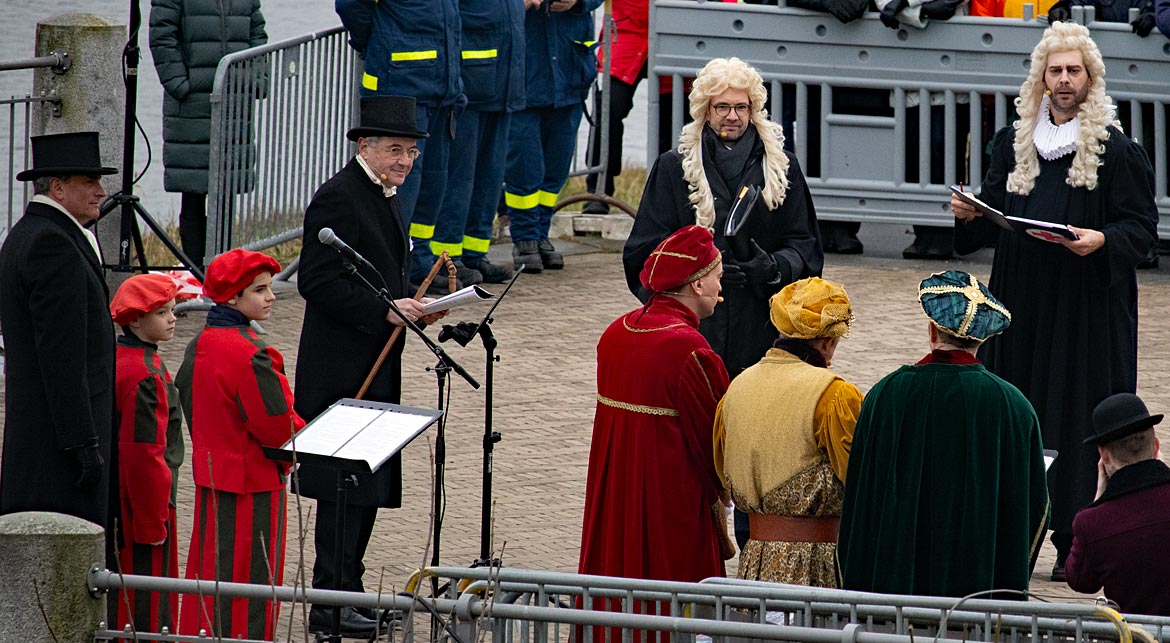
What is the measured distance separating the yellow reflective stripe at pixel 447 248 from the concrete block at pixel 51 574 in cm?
703

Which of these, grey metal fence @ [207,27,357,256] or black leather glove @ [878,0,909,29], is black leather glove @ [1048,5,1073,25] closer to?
black leather glove @ [878,0,909,29]

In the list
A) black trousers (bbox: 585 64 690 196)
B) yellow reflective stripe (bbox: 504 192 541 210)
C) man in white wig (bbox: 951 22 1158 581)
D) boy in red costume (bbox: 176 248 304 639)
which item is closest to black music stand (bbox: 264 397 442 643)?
boy in red costume (bbox: 176 248 304 639)

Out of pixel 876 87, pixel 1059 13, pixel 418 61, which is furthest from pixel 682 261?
pixel 876 87

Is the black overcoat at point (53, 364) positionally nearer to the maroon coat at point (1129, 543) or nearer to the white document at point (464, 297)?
the white document at point (464, 297)

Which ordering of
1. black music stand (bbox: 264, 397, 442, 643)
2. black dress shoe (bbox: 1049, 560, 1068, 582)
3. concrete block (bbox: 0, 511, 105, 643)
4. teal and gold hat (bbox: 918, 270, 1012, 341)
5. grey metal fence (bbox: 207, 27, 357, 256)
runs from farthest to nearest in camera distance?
grey metal fence (bbox: 207, 27, 357, 256), black dress shoe (bbox: 1049, 560, 1068, 582), black music stand (bbox: 264, 397, 442, 643), teal and gold hat (bbox: 918, 270, 1012, 341), concrete block (bbox: 0, 511, 105, 643)

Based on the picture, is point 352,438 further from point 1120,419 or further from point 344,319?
point 1120,419

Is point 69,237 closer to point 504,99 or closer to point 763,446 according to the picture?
point 763,446

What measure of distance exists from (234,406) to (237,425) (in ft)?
0.22

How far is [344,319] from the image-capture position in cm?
707

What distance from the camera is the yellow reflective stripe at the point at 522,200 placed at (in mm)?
12984

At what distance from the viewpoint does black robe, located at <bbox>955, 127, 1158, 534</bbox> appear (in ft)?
25.6

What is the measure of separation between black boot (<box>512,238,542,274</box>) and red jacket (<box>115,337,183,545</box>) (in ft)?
21.4

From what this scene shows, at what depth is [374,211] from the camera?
720cm

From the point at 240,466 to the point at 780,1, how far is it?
7.81 m
